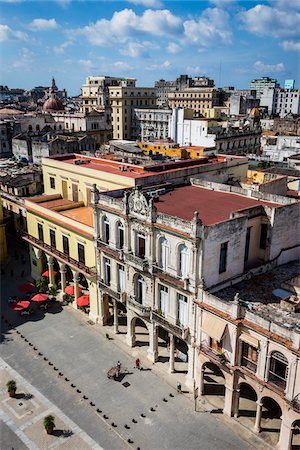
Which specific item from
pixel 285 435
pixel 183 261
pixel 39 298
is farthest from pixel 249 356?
pixel 39 298

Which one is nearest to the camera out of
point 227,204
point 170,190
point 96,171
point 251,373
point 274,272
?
point 251,373

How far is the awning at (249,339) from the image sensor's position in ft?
89.4

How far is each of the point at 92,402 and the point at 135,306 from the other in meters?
8.58

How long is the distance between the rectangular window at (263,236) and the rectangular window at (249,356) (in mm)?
10220

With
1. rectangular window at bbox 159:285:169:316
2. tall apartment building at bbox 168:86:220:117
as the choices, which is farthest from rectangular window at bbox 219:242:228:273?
tall apartment building at bbox 168:86:220:117

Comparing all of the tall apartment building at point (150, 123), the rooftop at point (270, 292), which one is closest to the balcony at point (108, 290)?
the rooftop at point (270, 292)

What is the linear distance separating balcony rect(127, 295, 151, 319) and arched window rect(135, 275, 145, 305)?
0.50 m

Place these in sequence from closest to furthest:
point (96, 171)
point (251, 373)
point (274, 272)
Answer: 1. point (251, 373)
2. point (274, 272)
3. point (96, 171)

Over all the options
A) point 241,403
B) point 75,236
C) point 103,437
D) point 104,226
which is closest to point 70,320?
point 75,236

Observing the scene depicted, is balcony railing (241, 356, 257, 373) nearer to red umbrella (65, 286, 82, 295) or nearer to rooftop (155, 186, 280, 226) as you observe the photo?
rooftop (155, 186, 280, 226)

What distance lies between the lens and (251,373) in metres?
28.2

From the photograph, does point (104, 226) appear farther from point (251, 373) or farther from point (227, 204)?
point (251, 373)

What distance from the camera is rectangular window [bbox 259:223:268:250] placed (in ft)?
115

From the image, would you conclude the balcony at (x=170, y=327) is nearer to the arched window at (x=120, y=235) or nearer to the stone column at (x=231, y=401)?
the stone column at (x=231, y=401)
